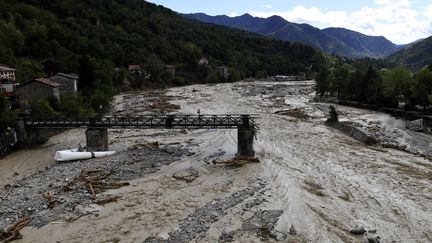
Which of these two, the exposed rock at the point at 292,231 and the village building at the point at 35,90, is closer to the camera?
the exposed rock at the point at 292,231

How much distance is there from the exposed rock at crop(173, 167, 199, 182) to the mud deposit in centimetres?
9

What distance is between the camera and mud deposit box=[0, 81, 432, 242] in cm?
2323

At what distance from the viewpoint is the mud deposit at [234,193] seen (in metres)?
23.2

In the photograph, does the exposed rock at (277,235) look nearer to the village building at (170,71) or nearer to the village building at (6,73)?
the village building at (6,73)

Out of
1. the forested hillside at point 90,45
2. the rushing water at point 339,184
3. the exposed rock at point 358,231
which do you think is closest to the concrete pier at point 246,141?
the rushing water at point 339,184

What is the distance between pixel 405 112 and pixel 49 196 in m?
60.5

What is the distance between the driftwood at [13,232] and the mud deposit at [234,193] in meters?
0.45

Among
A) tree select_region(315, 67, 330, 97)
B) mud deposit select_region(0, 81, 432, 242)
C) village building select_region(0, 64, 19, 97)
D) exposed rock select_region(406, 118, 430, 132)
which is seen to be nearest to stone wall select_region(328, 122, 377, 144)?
mud deposit select_region(0, 81, 432, 242)

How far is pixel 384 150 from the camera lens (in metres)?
43.2

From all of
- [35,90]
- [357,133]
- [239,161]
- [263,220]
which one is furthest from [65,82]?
[263,220]

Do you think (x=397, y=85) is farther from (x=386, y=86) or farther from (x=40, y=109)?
(x=40, y=109)

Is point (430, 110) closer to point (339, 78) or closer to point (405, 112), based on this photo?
point (405, 112)

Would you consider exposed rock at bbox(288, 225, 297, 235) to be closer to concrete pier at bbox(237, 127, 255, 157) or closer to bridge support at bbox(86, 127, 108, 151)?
concrete pier at bbox(237, 127, 255, 157)

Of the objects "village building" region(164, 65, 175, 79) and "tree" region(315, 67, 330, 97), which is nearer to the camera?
"tree" region(315, 67, 330, 97)
